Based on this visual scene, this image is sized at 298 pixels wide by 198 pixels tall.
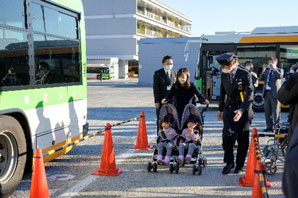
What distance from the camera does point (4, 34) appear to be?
487 centimetres

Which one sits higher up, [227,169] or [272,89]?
[272,89]

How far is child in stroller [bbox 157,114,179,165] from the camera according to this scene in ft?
20.4

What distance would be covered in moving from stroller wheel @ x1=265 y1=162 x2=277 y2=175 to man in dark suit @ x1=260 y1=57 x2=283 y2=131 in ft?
14.6

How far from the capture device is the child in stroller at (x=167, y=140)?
6191 millimetres

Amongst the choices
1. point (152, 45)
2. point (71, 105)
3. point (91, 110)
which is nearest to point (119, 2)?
point (152, 45)

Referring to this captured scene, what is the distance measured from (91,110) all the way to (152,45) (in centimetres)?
2640

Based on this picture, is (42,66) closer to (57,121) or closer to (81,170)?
(57,121)

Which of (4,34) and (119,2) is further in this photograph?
(119,2)

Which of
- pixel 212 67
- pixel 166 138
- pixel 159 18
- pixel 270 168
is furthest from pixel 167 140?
pixel 159 18

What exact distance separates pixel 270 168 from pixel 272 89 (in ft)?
15.0

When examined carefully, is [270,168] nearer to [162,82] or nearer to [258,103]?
[162,82]

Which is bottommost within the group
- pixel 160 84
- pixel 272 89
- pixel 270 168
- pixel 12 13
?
pixel 270 168

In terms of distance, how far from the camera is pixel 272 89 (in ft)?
33.3

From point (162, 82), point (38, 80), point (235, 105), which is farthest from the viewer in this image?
point (162, 82)
